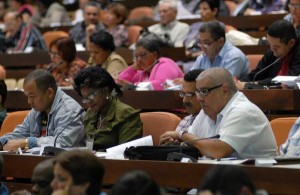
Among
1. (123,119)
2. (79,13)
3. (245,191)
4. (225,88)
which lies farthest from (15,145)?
(79,13)

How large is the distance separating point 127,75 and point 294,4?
5.11 ft

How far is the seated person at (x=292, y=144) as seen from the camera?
5.07 meters

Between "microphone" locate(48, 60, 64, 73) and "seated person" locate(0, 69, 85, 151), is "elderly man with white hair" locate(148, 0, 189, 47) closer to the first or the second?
"microphone" locate(48, 60, 64, 73)

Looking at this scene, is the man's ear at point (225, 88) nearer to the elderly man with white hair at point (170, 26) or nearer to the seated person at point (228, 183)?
the seated person at point (228, 183)

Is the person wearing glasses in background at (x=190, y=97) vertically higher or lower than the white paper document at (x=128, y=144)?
higher

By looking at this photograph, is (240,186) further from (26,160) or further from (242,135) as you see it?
(26,160)

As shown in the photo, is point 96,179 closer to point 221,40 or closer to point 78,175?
point 78,175

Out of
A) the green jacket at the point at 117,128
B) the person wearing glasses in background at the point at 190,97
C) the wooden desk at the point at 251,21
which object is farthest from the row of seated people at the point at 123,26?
the green jacket at the point at 117,128

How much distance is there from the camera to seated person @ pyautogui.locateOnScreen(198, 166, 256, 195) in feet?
11.7

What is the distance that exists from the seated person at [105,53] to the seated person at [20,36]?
8.56ft

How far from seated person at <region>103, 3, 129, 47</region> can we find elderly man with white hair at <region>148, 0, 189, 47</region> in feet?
1.22

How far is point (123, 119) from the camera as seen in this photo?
5.85 meters

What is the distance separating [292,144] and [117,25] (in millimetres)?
5643

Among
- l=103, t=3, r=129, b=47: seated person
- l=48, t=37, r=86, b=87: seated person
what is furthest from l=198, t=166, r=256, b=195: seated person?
l=103, t=3, r=129, b=47: seated person
